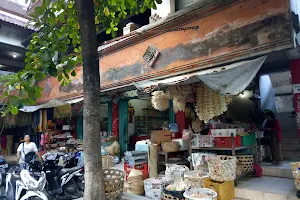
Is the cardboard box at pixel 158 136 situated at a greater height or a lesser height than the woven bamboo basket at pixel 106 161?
greater

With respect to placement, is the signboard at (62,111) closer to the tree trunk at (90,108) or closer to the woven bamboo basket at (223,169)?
the woven bamboo basket at (223,169)

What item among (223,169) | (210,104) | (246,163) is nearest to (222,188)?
(223,169)

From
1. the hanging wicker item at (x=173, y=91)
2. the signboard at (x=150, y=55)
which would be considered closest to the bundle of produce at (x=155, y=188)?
the hanging wicker item at (x=173, y=91)

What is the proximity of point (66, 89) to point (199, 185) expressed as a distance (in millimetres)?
8747

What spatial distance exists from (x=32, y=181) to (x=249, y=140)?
5.54 meters

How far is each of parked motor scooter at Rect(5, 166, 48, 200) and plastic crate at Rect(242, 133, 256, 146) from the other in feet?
16.5

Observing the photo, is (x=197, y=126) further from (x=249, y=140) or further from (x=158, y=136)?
(x=249, y=140)

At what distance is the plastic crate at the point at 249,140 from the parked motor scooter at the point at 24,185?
5.02m

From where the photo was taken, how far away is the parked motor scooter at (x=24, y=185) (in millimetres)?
4836

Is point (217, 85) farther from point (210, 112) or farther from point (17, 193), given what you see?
point (17, 193)

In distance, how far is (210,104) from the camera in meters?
5.31

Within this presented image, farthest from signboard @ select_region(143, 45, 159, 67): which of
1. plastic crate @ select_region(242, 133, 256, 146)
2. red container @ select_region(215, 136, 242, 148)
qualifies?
plastic crate @ select_region(242, 133, 256, 146)

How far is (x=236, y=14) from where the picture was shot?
5.54 meters

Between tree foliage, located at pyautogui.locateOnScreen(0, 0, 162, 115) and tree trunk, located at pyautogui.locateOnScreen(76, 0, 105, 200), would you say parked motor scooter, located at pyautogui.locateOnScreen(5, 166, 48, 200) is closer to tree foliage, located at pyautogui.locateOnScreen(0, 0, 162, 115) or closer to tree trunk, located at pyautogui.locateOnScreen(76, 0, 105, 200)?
tree foliage, located at pyautogui.locateOnScreen(0, 0, 162, 115)
